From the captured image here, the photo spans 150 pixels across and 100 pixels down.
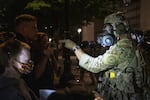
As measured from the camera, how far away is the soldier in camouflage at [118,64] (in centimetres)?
535

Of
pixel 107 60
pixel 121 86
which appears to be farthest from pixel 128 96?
pixel 107 60

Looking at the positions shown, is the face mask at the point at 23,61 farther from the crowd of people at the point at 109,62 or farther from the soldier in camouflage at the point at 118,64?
the soldier in camouflage at the point at 118,64

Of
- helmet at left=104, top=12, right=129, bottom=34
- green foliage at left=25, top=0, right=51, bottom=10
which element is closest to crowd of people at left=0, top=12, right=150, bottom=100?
helmet at left=104, top=12, right=129, bottom=34

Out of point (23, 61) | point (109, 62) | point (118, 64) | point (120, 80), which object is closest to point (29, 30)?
point (109, 62)

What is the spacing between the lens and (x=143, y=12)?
34188 millimetres

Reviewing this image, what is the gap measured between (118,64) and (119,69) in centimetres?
6

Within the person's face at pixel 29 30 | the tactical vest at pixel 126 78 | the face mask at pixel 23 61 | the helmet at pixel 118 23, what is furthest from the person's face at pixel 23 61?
the helmet at pixel 118 23

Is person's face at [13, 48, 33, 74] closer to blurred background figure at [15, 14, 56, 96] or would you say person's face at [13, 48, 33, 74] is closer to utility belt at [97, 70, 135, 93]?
blurred background figure at [15, 14, 56, 96]

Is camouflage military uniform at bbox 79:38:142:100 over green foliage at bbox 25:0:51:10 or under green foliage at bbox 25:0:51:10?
under

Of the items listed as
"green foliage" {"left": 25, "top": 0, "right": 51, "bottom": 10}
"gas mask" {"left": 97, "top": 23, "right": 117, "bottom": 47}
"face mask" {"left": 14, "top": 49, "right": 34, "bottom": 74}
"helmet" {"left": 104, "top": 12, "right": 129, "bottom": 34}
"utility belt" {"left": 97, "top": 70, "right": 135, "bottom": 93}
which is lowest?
"utility belt" {"left": 97, "top": 70, "right": 135, "bottom": 93}

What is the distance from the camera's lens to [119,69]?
17.8 feet

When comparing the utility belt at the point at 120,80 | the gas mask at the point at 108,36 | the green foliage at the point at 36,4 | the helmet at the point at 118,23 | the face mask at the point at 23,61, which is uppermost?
the green foliage at the point at 36,4

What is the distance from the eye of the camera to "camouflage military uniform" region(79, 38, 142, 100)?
5336 mm

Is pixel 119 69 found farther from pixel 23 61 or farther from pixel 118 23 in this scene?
pixel 23 61
